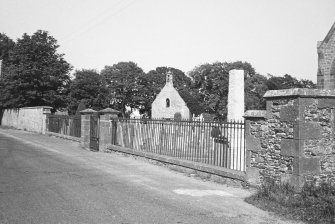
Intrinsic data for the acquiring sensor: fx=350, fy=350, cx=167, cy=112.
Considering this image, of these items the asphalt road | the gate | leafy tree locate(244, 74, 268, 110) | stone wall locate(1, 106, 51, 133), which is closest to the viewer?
the asphalt road

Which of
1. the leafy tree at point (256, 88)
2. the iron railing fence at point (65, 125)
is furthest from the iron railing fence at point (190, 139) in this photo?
the leafy tree at point (256, 88)

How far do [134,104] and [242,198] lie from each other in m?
65.8

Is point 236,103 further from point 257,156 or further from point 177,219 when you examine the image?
point 177,219

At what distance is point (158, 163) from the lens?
1245 cm

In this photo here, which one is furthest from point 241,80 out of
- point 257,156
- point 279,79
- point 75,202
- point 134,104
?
point 279,79

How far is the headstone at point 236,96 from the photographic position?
17531mm

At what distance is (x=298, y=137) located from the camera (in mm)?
7484

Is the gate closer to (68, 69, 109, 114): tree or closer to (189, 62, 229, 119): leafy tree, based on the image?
(68, 69, 109, 114): tree

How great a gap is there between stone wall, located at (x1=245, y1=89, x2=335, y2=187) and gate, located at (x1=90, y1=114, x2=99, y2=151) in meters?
10.4

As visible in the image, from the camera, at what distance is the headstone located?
17531 mm

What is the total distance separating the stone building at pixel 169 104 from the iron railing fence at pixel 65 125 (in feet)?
88.9

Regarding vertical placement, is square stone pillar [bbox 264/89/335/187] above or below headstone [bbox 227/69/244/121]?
below

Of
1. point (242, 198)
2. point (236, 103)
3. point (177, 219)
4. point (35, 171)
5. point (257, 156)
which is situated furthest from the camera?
point (236, 103)

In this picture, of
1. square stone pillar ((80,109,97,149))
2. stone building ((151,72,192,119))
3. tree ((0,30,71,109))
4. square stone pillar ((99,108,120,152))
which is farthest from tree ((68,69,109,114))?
square stone pillar ((99,108,120,152))
